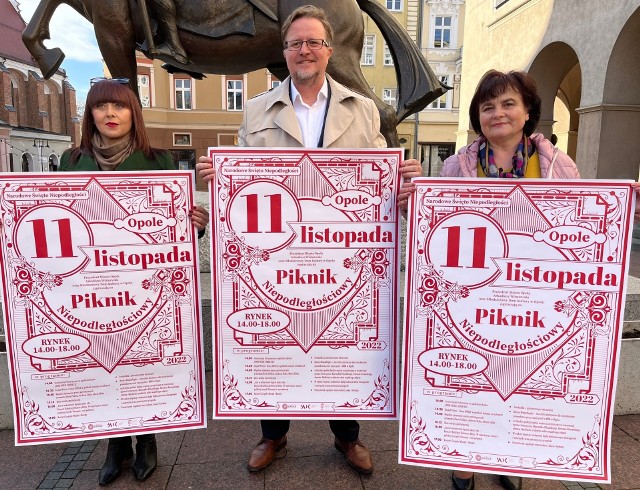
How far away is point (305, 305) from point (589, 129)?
1080cm

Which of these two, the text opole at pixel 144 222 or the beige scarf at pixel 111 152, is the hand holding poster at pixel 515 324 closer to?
the text opole at pixel 144 222

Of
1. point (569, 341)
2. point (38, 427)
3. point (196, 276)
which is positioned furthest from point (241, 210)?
point (569, 341)

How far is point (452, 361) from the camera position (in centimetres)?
220

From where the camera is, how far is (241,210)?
2273 millimetres

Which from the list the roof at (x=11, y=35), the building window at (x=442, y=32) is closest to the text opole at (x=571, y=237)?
the building window at (x=442, y=32)

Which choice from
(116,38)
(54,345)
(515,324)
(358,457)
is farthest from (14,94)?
(515,324)

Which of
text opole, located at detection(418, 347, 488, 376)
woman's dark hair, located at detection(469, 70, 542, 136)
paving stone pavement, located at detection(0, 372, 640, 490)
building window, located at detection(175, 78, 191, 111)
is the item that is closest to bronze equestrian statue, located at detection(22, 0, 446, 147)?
woman's dark hair, located at detection(469, 70, 542, 136)

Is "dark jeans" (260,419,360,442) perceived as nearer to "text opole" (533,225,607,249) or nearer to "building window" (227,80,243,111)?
"text opole" (533,225,607,249)

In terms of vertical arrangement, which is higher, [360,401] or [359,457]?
[360,401]

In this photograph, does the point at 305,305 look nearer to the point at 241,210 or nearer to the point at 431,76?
the point at 241,210

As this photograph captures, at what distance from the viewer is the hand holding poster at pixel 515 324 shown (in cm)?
206

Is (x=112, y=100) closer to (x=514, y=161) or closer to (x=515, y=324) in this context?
(x=514, y=161)

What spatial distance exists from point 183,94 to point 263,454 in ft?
92.9

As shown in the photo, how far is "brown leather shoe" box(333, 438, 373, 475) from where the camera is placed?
2574mm
